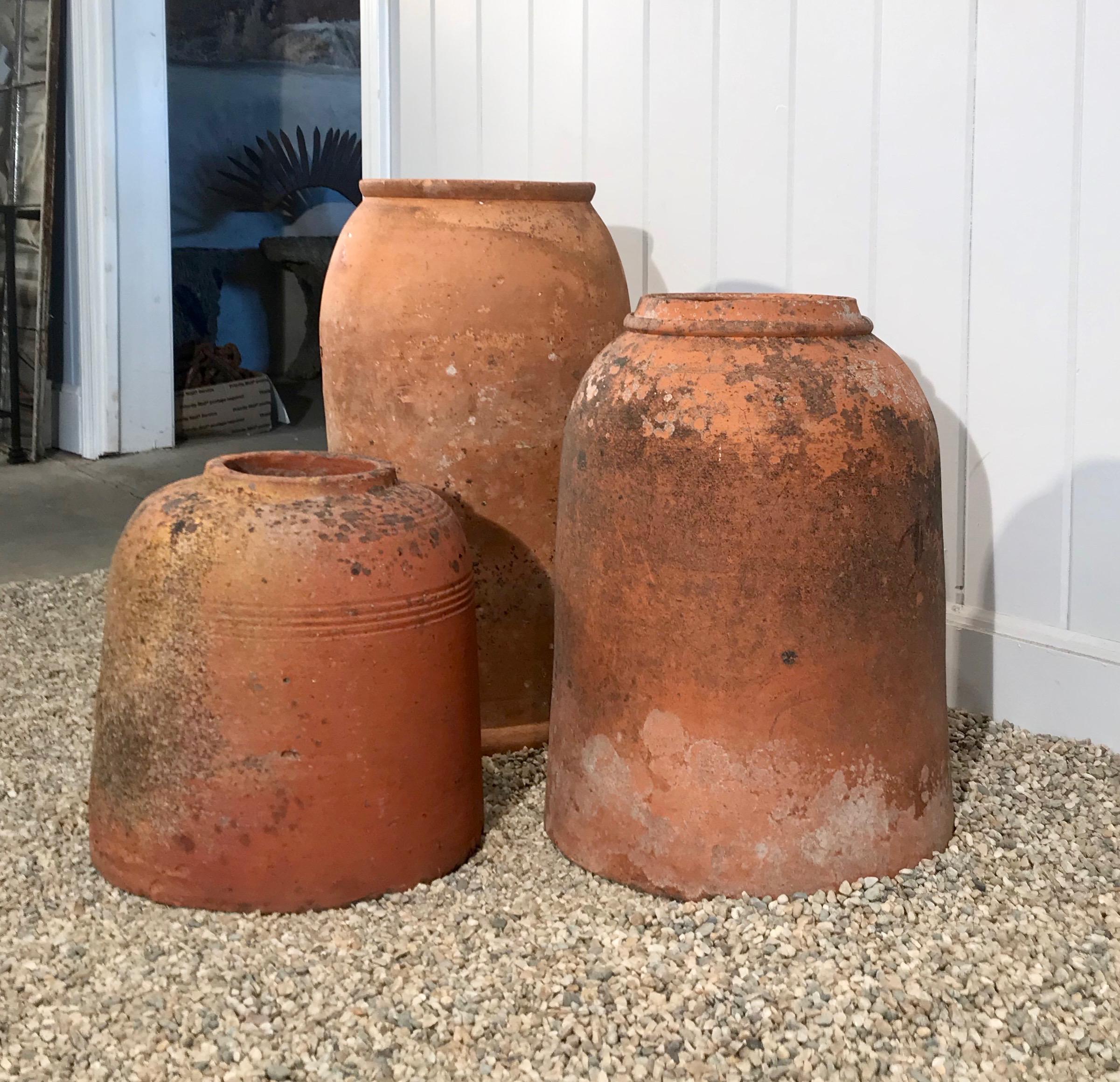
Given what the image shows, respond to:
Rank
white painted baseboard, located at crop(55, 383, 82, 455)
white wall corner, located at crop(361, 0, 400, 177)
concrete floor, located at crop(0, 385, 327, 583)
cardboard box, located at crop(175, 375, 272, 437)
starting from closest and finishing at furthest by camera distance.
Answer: white wall corner, located at crop(361, 0, 400, 177) < concrete floor, located at crop(0, 385, 327, 583) < white painted baseboard, located at crop(55, 383, 82, 455) < cardboard box, located at crop(175, 375, 272, 437)

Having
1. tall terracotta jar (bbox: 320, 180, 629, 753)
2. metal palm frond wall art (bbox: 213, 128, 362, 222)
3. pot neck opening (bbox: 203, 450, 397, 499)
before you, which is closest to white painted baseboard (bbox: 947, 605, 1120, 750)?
tall terracotta jar (bbox: 320, 180, 629, 753)

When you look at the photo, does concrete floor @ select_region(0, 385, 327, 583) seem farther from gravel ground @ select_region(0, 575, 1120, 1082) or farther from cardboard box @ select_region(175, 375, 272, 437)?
gravel ground @ select_region(0, 575, 1120, 1082)

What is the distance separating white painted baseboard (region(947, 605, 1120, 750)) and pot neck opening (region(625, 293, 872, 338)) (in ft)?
3.04

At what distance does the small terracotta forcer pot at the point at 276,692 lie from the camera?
195 cm

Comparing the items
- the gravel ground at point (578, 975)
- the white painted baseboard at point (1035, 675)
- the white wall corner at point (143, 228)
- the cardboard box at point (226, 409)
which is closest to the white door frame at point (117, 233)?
the white wall corner at point (143, 228)

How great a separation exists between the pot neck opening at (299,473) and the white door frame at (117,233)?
392 cm

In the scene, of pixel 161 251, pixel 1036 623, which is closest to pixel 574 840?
pixel 1036 623

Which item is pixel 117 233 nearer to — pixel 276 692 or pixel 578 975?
pixel 276 692

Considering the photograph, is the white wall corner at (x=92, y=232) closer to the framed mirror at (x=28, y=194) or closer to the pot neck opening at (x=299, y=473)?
the framed mirror at (x=28, y=194)

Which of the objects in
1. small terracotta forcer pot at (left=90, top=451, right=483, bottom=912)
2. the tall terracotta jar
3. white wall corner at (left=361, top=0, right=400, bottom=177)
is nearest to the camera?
small terracotta forcer pot at (left=90, top=451, right=483, bottom=912)

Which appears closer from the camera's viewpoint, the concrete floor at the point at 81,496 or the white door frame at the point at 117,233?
the concrete floor at the point at 81,496

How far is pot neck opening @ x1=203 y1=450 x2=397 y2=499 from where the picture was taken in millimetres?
2045

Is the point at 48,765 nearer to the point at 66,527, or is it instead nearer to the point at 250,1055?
the point at 250,1055

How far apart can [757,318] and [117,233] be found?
444 centimetres
